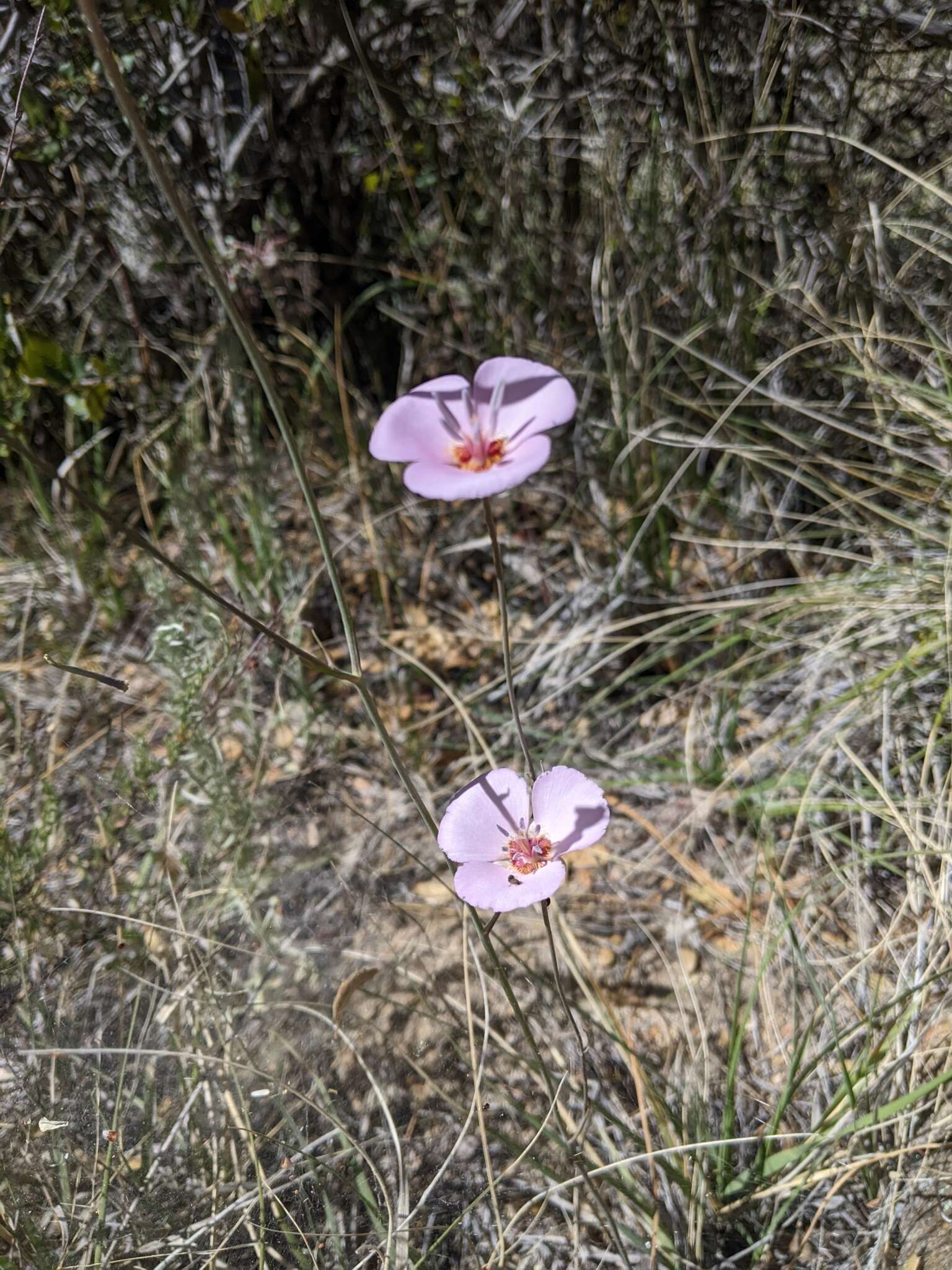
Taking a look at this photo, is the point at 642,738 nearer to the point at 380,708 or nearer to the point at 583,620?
the point at 583,620

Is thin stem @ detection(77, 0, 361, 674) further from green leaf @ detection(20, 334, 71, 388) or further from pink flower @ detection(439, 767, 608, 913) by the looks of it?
green leaf @ detection(20, 334, 71, 388)

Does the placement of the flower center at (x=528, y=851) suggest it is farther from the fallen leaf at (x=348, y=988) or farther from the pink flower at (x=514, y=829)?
the fallen leaf at (x=348, y=988)

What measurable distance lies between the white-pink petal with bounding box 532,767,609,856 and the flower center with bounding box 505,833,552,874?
0.04 feet

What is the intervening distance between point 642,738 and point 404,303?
1.19 meters

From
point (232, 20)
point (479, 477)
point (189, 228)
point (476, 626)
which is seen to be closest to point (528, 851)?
point (479, 477)

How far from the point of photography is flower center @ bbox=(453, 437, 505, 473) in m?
1.10

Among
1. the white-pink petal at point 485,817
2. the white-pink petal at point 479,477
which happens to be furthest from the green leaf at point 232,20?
the white-pink petal at point 485,817

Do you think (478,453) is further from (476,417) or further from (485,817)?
(485,817)

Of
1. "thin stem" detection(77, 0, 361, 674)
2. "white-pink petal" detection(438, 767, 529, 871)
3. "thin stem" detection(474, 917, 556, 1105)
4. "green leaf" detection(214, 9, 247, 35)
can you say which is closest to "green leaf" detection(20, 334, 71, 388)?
"green leaf" detection(214, 9, 247, 35)

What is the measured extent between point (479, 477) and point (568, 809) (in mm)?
356

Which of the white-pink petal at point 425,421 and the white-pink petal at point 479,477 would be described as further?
the white-pink petal at point 425,421

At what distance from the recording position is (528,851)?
1.04 meters

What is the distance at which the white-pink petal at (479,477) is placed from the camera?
2.96ft

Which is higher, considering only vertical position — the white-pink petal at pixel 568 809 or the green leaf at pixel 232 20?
the green leaf at pixel 232 20
